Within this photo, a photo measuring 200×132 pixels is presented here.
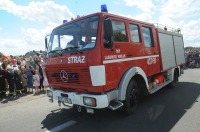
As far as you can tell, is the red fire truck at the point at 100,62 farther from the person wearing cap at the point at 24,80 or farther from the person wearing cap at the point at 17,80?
the person wearing cap at the point at 24,80

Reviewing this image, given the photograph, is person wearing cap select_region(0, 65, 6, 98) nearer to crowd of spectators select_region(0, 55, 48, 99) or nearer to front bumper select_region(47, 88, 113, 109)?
crowd of spectators select_region(0, 55, 48, 99)

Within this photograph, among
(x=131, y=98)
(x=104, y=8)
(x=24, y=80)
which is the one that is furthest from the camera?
(x=24, y=80)

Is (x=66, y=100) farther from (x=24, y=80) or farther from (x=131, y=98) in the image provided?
(x=24, y=80)

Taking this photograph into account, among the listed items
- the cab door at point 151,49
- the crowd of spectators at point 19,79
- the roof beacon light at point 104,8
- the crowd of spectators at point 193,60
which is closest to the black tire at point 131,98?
the cab door at point 151,49

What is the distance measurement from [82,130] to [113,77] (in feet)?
4.67

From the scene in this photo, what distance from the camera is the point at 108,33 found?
456 centimetres

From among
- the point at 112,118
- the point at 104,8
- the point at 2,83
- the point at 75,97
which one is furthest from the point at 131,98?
the point at 2,83

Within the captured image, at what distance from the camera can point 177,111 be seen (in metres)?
5.89

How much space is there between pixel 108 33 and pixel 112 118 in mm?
2319

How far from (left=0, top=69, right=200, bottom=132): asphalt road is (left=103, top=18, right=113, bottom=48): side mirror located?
6.39 feet

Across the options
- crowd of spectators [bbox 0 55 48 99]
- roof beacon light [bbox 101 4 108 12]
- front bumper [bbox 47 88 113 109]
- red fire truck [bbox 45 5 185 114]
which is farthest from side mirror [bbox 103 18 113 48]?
crowd of spectators [bbox 0 55 48 99]

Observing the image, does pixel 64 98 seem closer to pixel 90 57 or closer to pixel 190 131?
pixel 90 57

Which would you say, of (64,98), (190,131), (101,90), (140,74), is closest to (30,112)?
(64,98)

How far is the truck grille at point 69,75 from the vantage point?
4691 millimetres
